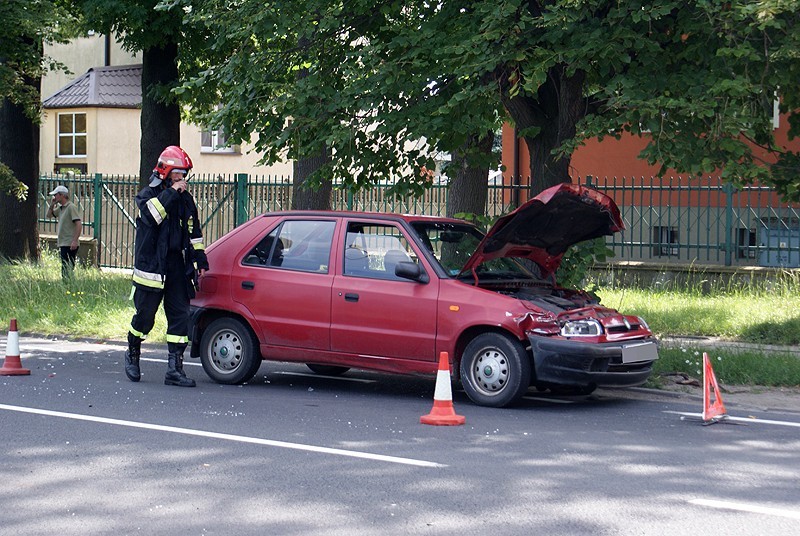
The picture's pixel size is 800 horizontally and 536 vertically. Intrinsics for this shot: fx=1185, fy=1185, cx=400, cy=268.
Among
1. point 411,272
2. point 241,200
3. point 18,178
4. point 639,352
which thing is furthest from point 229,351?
point 18,178

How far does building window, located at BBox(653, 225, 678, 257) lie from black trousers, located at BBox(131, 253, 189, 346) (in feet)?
34.3

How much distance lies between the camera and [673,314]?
15.4 metres

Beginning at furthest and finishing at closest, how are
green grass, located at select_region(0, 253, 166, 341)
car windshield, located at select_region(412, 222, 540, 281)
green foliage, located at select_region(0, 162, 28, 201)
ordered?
green foliage, located at select_region(0, 162, 28, 201) → green grass, located at select_region(0, 253, 166, 341) → car windshield, located at select_region(412, 222, 540, 281)

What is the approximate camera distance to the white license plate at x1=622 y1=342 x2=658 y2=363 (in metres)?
A: 9.58

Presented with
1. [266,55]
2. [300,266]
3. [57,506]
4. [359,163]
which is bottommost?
[57,506]

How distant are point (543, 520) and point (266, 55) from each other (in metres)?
8.42

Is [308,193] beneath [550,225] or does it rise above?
above

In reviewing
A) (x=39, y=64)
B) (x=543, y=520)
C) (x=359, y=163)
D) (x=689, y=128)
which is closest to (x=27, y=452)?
(x=543, y=520)

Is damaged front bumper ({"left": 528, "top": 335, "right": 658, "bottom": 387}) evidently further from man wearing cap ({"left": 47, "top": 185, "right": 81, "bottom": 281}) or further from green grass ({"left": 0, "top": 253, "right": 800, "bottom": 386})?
man wearing cap ({"left": 47, "top": 185, "right": 81, "bottom": 281})

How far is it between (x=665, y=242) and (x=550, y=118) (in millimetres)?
7528

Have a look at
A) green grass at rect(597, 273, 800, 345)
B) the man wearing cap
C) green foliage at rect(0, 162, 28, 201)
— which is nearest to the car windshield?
green grass at rect(597, 273, 800, 345)

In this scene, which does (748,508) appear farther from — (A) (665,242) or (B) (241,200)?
(B) (241,200)

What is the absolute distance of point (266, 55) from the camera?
43.7 feet

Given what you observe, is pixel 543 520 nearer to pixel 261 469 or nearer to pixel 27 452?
pixel 261 469
